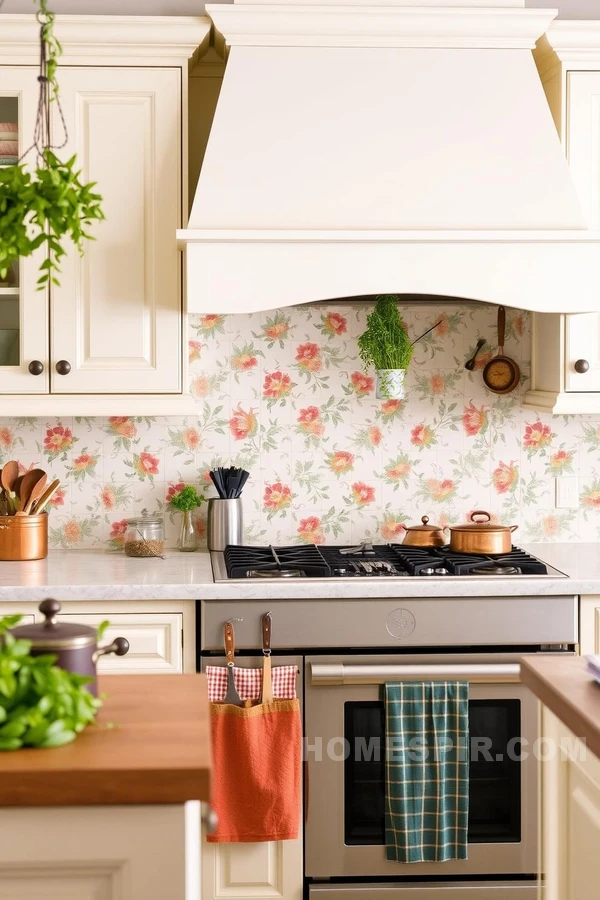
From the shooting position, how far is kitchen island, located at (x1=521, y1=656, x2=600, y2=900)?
5.34ft

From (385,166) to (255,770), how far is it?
1.65 meters

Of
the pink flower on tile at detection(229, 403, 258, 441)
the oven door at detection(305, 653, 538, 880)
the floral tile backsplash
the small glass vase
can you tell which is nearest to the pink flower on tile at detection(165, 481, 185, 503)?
the floral tile backsplash

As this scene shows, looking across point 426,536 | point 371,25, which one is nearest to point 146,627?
point 426,536

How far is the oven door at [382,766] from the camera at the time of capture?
8.73 feet

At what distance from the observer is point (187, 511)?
10.4ft

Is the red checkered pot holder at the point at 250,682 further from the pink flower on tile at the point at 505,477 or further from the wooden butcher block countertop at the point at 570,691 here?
the pink flower on tile at the point at 505,477

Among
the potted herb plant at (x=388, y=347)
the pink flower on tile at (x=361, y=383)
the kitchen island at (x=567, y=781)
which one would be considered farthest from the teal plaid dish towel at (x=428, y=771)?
the pink flower on tile at (x=361, y=383)

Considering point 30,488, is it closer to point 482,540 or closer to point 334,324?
point 334,324

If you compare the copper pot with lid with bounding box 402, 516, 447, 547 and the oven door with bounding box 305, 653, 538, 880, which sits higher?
the copper pot with lid with bounding box 402, 516, 447, 547

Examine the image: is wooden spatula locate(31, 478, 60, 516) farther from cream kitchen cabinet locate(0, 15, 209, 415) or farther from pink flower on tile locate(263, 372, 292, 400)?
pink flower on tile locate(263, 372, 292, 400)

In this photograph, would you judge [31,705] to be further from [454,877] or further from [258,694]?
[454,877]

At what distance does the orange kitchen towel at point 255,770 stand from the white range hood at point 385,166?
1074 mm

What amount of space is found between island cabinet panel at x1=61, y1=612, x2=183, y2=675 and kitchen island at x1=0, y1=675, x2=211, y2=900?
128 cm

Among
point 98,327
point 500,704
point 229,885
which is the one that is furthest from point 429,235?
point 229,885
